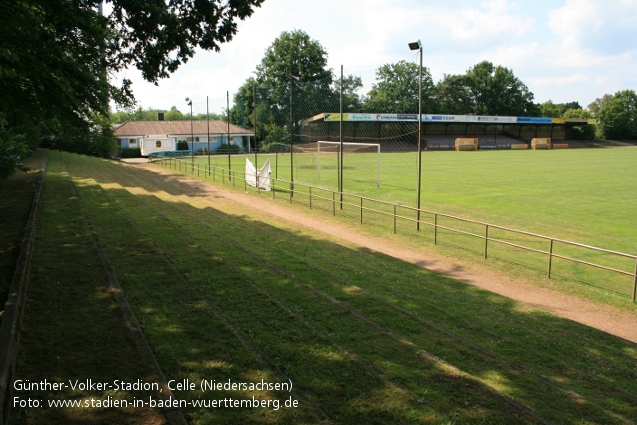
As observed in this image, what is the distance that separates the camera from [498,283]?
1102cm

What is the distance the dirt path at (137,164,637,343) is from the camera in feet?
29.3

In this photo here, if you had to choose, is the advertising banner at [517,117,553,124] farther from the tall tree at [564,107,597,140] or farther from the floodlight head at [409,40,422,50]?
the floodlight head at [409,40,422,50]

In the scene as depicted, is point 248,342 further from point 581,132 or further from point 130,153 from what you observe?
point 581,132

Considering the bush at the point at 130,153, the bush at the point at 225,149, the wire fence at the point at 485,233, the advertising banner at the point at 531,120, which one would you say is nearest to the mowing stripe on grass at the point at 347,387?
the wire fence at the point at 485,233

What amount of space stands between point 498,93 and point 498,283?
331ft

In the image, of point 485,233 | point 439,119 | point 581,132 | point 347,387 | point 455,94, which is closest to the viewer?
point 347,387

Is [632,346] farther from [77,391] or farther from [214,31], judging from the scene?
[214,31]

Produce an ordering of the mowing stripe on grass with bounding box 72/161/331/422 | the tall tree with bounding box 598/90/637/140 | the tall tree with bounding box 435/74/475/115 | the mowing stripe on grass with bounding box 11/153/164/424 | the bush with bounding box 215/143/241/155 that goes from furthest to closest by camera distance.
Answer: the tall tree with bounding box 435/74/475/115 → the tall tree with bounding box 598/90/637/140 → the bush with bounding box 215/143/241/155 → the mowing stripe on grass with bounding box 72/161/331/422 → the mowing stripe on grass with bounding box 11/153/164/424

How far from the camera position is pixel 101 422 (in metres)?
4.06

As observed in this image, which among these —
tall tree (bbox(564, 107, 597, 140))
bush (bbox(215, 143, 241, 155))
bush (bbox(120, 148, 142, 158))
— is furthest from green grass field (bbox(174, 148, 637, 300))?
tall tree (bbox(564, 107, 597, 140))

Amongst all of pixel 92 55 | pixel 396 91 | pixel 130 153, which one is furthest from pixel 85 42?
pixel 130 153

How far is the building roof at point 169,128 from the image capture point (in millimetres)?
67062

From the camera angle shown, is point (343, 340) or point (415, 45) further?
point (415, 45)

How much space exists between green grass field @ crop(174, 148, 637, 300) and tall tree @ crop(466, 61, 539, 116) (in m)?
65.3
